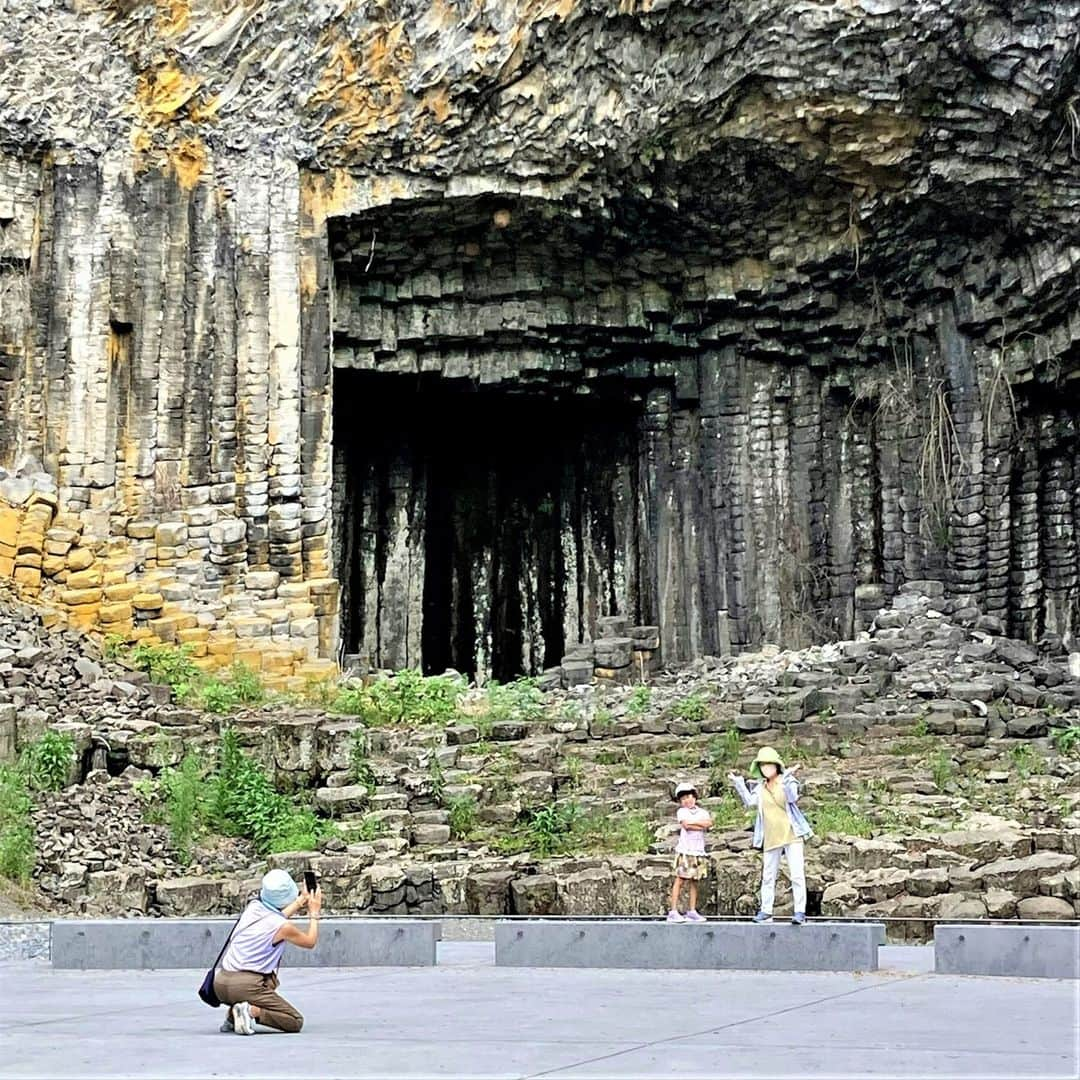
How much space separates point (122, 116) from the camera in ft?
72.9

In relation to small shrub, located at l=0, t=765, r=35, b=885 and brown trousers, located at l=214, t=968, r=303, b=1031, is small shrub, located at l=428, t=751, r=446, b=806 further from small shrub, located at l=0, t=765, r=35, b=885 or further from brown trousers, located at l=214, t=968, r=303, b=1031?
brown trousers, located at l=214, t=968, r=303, b=1031

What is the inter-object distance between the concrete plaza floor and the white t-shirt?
1.27 metres

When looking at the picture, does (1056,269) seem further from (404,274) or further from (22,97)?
(22,97)

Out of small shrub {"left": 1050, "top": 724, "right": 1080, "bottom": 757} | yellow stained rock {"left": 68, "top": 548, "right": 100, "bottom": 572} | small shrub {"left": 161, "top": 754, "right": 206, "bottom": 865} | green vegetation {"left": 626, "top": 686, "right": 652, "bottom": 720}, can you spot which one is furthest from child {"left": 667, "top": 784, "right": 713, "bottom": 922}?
yellow stained rock {"left": 68, "top": 548, "right": 100, "bottom": 572}

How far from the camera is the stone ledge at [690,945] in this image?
912 cm

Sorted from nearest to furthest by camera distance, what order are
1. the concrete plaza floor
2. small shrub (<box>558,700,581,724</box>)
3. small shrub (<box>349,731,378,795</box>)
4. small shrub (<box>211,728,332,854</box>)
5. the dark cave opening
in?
the concrete plaza floor < small shrub (<box>211,728,332,854</box>) < small shrub (<box>349,731,378,795</box>) < small shrub (<box>558,700,581,724</box>) < the dark cave opening

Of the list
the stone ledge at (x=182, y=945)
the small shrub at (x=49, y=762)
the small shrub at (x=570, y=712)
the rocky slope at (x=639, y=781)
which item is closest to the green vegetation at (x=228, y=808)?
the rocky slope at (x=639, y=781)

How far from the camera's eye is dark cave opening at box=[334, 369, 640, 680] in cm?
2578

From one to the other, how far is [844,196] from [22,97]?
434 inches

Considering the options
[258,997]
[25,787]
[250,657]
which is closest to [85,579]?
[250,657]

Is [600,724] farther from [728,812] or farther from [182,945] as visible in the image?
[182,945]

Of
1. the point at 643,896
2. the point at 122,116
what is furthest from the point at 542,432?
the point at 643,896

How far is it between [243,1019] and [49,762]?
31.0 ft

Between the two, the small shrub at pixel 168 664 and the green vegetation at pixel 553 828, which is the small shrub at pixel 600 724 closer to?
the green vegetation at pixel 553 828
